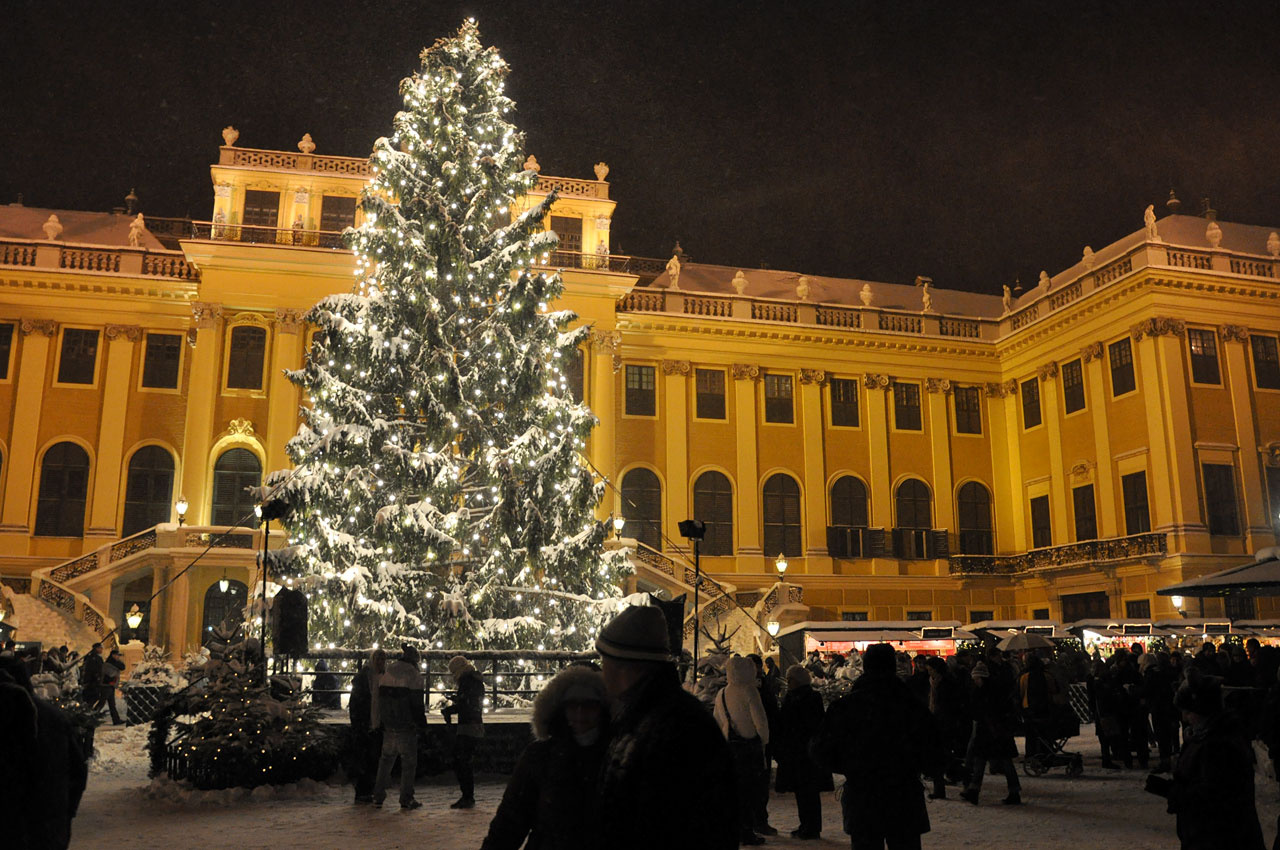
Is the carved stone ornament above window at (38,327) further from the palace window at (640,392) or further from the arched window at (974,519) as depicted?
the arched window at (974,519)

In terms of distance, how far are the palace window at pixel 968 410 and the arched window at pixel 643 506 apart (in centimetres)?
1088

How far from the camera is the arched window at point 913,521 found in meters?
35.5

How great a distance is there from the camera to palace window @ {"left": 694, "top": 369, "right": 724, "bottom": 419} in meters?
35.4

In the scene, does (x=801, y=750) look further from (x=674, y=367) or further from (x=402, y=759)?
(x=674, y=367)

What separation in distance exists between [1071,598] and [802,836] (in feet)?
89.3

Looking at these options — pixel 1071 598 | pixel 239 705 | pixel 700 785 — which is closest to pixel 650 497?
pixel 1071 598

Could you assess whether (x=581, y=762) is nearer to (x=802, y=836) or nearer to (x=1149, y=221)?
(x=802, y=836)

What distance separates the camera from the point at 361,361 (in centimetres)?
1716

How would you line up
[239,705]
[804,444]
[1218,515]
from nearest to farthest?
[239,705] → [1218,515] → [804,444]

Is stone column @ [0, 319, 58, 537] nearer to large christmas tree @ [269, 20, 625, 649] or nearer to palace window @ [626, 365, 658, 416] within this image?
palace window @ [626, 365, 658, 416]

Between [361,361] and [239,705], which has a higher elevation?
[361,361]

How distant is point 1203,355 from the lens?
3161 centimetres

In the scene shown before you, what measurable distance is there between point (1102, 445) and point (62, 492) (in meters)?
29.8

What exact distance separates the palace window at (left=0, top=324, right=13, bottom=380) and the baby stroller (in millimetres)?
29213
